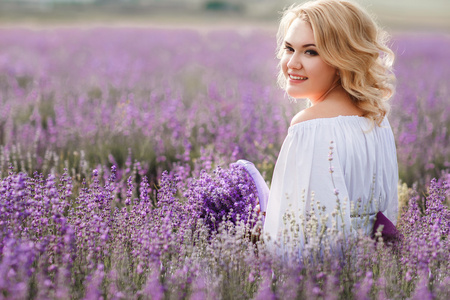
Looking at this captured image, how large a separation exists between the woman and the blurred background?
84.4 ft

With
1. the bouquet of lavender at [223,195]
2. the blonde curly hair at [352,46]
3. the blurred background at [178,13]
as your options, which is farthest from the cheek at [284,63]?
the blurred background at [178,13]

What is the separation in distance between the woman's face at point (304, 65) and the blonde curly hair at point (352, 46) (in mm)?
46

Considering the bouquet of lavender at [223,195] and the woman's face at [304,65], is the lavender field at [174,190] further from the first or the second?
the woman's face at [304,65]

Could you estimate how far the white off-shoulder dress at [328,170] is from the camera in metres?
2.32

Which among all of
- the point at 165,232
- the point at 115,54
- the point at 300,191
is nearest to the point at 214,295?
the point at 165,232

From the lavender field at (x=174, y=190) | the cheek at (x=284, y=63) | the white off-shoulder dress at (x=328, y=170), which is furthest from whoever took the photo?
the cheek at (x=284, y=63)

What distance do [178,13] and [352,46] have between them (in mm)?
37882

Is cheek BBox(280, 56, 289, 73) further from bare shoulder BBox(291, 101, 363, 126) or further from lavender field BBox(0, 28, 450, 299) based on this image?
lavender field BBox(0, 28, 450, 299)

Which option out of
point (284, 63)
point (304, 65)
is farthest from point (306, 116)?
point (284, 63)

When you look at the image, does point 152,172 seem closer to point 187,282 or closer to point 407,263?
point 187,282

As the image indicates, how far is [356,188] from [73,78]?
21.7 feet

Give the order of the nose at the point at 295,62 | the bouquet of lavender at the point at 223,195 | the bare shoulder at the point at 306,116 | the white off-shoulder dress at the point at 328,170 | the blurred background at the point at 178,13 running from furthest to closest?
the blurred background at the point at 178,13 < the bouquet of lavender at the point at 223,195 < the nose at the point at 295,62 < the bare shoulder at the point at 306,116 < the white off-shoulder dress at the point at 328,170

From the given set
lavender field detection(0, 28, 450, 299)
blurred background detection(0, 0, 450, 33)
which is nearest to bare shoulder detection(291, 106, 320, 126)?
lavender field detection(0, 28, 450, 299)

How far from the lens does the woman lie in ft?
7.66
